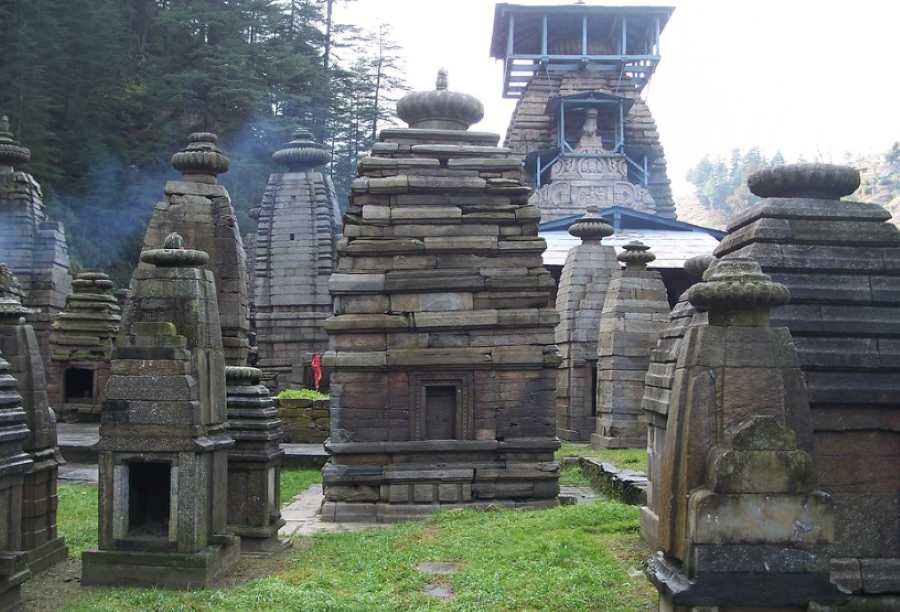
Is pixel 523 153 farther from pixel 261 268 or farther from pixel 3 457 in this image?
pixel 3 457

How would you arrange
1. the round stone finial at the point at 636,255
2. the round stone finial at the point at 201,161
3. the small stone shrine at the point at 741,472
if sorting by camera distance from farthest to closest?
the round stone finial at the point at 636,255
the round stone finial at the point at 201,161
the small stone shrine at the point at 741,472

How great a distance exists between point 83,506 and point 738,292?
10846 mm

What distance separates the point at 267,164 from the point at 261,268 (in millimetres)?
15420

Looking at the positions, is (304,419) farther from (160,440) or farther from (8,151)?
(160,440)

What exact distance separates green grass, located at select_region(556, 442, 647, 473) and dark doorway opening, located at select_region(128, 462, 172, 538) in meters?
7.52

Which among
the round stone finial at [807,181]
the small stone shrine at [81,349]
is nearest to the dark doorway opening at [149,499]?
the round stone finial at [807,181]

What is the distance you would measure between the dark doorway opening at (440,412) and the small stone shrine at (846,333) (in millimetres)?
5366

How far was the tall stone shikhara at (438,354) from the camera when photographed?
11.9 m

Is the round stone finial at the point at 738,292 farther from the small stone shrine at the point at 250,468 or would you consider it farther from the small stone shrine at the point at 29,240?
the small stone shrine at the point at 29,240

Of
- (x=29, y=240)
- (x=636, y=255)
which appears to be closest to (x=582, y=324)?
(x=636, y=255)

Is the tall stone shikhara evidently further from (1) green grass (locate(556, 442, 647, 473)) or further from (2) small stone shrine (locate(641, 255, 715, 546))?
(2) small stone shrine (locate(641, 255, 715, 546))

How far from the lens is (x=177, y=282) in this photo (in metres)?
8.32

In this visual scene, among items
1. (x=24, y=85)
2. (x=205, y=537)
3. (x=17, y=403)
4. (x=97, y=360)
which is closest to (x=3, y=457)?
(x=17, y=403)

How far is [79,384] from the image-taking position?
81.1 feet
